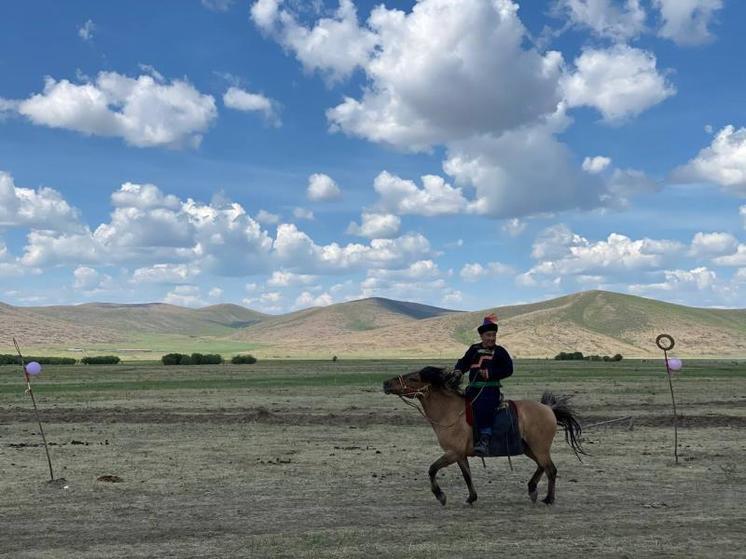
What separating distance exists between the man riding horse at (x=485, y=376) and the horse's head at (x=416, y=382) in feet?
1.11

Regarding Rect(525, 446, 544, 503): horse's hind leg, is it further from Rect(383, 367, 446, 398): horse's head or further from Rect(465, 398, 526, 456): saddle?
Rect(383, 367, 446, 398): horse's head

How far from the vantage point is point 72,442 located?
23.2 meters

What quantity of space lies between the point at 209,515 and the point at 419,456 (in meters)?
8.15

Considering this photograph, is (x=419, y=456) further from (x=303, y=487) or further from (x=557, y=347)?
(x=557, y=347)

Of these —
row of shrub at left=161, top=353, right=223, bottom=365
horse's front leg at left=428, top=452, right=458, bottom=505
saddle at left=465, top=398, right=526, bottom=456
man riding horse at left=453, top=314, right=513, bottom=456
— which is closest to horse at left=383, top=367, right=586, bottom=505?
horse's front leg at left=428, top=452, right=458, bottom=505

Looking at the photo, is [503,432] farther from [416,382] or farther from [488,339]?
[416,382]

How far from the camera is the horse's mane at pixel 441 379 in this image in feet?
44.7

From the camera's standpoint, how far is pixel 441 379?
13672 millimetres

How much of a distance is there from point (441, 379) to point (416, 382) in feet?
1.54

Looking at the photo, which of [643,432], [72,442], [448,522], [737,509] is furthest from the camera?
[643,432]

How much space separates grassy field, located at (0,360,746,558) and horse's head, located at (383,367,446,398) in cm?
207

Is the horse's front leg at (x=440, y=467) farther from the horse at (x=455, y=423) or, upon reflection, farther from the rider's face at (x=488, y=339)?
the rider's face at (x=488, y=339)

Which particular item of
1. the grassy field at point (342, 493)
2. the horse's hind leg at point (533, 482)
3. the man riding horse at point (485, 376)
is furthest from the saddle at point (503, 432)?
the grassy field at point (342, 493)

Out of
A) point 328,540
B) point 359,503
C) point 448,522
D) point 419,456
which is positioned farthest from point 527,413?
Answer: point 419,456
